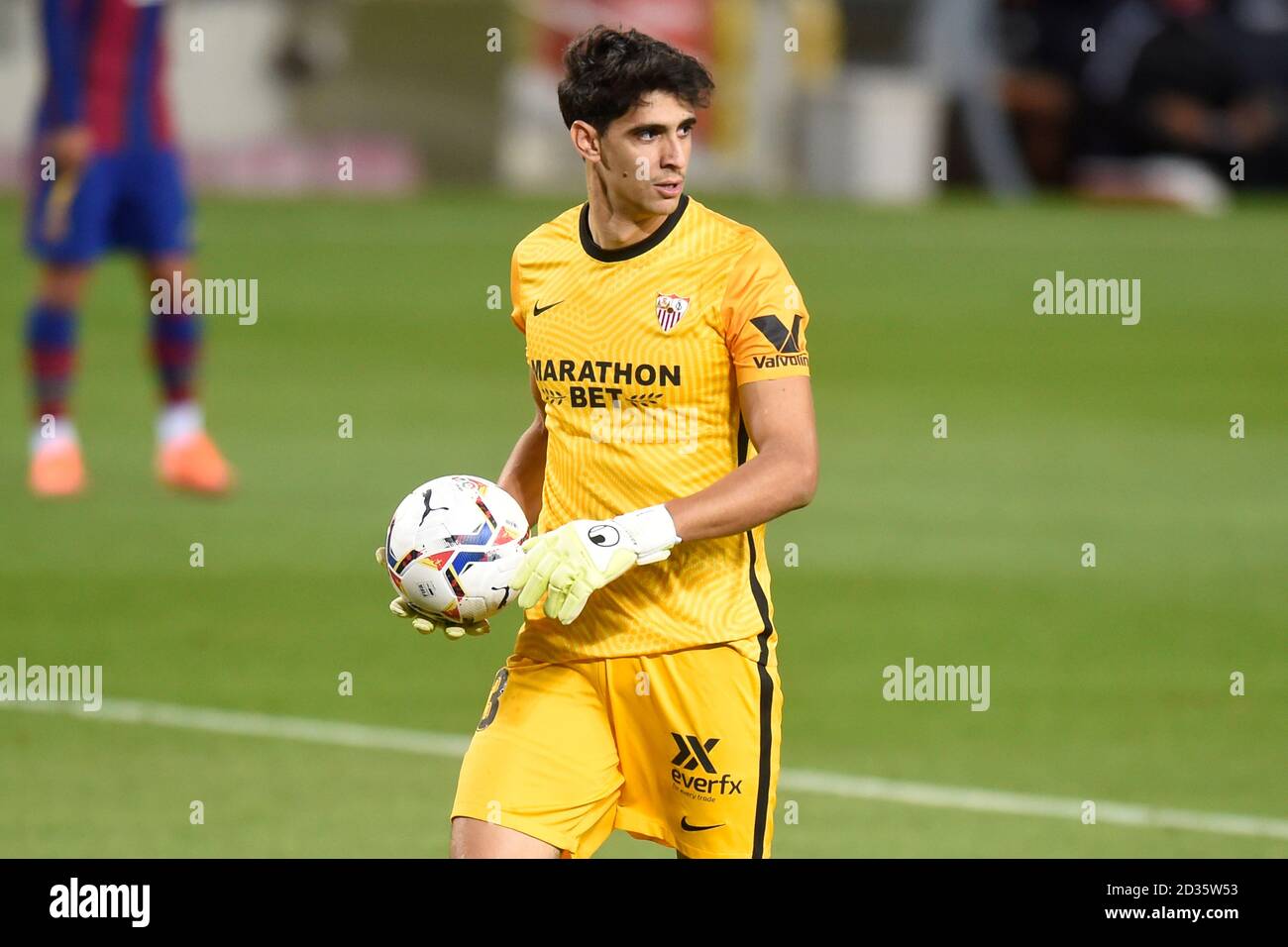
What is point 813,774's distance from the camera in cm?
842

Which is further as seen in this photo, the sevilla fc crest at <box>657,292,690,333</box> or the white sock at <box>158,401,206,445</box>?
the white sock at <box>158,401,206,445</box>

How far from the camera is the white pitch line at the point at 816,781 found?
7.82m

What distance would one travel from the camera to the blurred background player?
12703mm

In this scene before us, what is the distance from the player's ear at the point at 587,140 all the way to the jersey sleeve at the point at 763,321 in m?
0.45

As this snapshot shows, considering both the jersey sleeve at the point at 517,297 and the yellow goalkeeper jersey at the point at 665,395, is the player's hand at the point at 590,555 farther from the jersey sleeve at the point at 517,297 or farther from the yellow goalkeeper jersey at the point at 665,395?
the jersey sleeve at the point at 517,297

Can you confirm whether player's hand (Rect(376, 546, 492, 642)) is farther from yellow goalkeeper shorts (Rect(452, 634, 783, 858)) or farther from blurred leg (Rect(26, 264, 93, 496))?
blurred leg (Rect(26, 264, 93, 496))

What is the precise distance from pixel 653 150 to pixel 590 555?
971mm

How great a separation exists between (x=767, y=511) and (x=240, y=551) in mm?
7349

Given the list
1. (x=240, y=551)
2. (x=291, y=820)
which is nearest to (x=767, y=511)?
(x=291, y=820)

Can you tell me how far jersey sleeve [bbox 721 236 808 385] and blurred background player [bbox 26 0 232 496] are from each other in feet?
25.9

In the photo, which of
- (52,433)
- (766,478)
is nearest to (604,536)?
(766,478)

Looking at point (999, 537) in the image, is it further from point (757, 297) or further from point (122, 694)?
point (757, 297)
